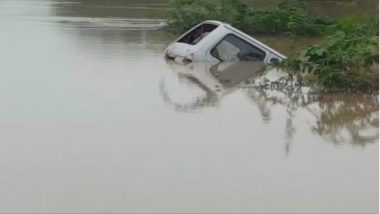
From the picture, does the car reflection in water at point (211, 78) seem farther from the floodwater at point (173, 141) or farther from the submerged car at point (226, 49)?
the submerged car at point (226, 49)

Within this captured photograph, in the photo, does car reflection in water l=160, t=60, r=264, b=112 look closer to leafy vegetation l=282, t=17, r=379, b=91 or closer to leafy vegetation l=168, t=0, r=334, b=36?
leafy vegetation l=282, t=17, r=379, b=91

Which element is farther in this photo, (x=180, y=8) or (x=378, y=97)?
(x=180, y=8)

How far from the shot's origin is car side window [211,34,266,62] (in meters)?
12.7

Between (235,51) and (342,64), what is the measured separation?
8.56 feet

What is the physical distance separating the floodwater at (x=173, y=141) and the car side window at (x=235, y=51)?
385 mm

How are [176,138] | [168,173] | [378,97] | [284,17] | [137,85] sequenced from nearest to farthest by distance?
1. [168,173]
2. [176,138]
3. [378,97]
4. [137,85]
5. [284,17]

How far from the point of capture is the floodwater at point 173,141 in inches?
236

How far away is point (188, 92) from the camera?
10.3 m

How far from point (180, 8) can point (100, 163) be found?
11.9 metres

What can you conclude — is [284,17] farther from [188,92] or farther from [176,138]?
[176,138]

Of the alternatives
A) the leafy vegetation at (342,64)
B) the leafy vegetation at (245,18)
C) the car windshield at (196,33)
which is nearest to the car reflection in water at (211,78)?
the leafy vegetation at (342,64)

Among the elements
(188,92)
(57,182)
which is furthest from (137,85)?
(57,182)

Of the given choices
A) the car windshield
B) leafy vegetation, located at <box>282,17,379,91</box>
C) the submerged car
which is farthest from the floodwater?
the car windshield

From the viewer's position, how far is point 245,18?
18062 millimetres
